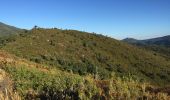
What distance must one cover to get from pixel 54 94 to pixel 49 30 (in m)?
69.1

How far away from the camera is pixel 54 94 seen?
7.38 metres

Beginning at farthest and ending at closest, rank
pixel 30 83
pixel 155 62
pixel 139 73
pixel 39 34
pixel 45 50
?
pixel 155 62
pixel 39 34
pixel 139 73
pixel 45 50
pixel 30 83

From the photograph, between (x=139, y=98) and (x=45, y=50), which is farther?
(x=45, y=50)

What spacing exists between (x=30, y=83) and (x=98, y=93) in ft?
16.3

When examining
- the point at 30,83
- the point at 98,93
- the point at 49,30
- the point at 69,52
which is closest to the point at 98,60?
the point at 69,52

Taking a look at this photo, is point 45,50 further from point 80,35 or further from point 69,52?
point 80,35

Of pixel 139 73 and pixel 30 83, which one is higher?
pixel 30 83

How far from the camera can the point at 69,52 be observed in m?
63.1

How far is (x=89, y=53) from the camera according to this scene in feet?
215

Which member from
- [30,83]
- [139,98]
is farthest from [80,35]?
[139,98]

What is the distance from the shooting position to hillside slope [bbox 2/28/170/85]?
5441 cm

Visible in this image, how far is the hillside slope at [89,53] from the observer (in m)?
54.4

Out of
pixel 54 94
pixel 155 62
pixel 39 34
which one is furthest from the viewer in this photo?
pixel 155 62

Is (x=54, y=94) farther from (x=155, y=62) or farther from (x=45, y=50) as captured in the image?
(x=155, y=62)
